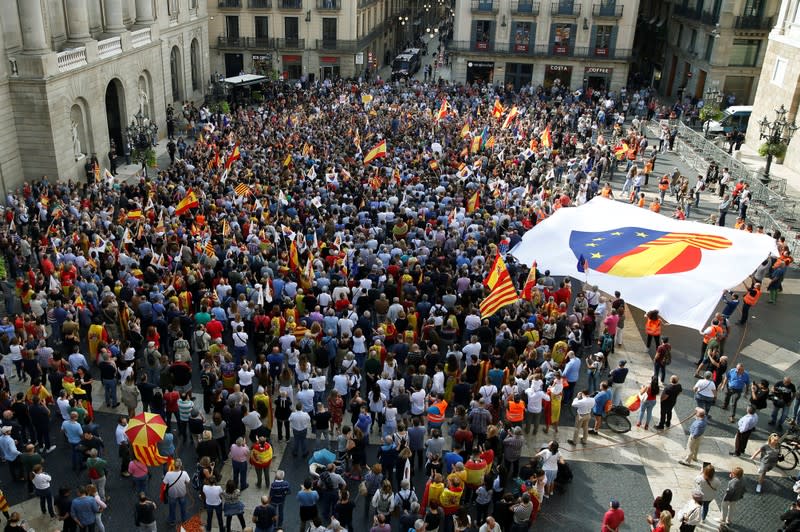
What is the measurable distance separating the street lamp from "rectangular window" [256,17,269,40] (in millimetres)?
39289

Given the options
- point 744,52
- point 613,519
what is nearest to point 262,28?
point 744,52

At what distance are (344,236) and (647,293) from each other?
9.17 meters

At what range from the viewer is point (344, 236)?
22.3m

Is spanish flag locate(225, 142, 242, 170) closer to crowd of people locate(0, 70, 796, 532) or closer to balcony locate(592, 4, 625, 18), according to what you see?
crowd of people locate(0, 70, 796, 532)

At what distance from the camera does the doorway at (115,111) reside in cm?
3788

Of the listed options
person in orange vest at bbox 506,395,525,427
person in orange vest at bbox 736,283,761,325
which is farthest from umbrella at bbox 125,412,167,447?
person in orange vest at bbox 736,283,761,325

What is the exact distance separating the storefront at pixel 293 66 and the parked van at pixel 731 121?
32.6 m

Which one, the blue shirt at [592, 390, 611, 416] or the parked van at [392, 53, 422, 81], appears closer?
the blue shirt at [592, 390, 611, 416]

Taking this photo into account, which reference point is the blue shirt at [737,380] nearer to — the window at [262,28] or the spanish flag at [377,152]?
the spanish flag at [377,152]

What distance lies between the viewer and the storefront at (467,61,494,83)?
59.6 m

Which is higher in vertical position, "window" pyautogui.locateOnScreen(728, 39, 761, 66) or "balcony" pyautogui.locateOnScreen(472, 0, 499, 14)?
"balcony" pyautogui.locateOnScreen(472, 0, 499, 14)

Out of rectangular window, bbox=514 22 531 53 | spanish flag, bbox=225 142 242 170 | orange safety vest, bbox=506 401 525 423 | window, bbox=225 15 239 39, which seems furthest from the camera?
window, bbox=225 15 239 39

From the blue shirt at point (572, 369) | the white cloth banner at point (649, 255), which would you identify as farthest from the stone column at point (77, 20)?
the blue shirt at point (572, 369)

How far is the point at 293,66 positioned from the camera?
197ft
